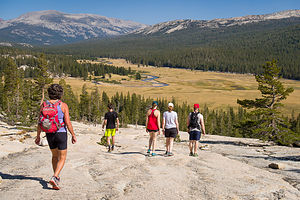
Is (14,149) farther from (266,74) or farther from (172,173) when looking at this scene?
(266,74)

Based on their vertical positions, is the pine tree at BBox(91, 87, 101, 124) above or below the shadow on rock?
below

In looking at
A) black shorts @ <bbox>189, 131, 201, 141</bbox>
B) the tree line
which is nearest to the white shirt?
black shorts @ <bbox>189, 131, 201, 141</bbox>

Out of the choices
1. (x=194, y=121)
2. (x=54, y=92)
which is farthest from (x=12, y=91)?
(x=54, y=92)

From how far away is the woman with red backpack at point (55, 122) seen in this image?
6824 millimetres

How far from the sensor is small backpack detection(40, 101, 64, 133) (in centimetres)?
679

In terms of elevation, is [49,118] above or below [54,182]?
above

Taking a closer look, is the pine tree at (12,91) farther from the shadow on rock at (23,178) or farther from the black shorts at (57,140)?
the black shorts at (57,140)

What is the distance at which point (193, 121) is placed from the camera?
12703 millimetres

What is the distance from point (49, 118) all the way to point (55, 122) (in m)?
0.20

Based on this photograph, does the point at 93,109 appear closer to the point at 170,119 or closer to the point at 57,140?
the point at 170,119

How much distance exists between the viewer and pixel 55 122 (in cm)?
686

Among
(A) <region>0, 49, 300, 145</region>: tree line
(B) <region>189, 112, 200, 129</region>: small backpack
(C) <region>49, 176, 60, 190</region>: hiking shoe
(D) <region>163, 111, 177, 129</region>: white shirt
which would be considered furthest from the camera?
(A) <region>0, 49, 300, 145</region>: tree line

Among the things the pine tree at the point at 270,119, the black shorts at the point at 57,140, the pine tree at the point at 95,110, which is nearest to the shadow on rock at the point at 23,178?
the black shorts at the point at 57,140

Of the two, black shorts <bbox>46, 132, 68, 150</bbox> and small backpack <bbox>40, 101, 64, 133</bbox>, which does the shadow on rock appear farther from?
small backpack <bbox>40, 101, 64, 133</bbox>
